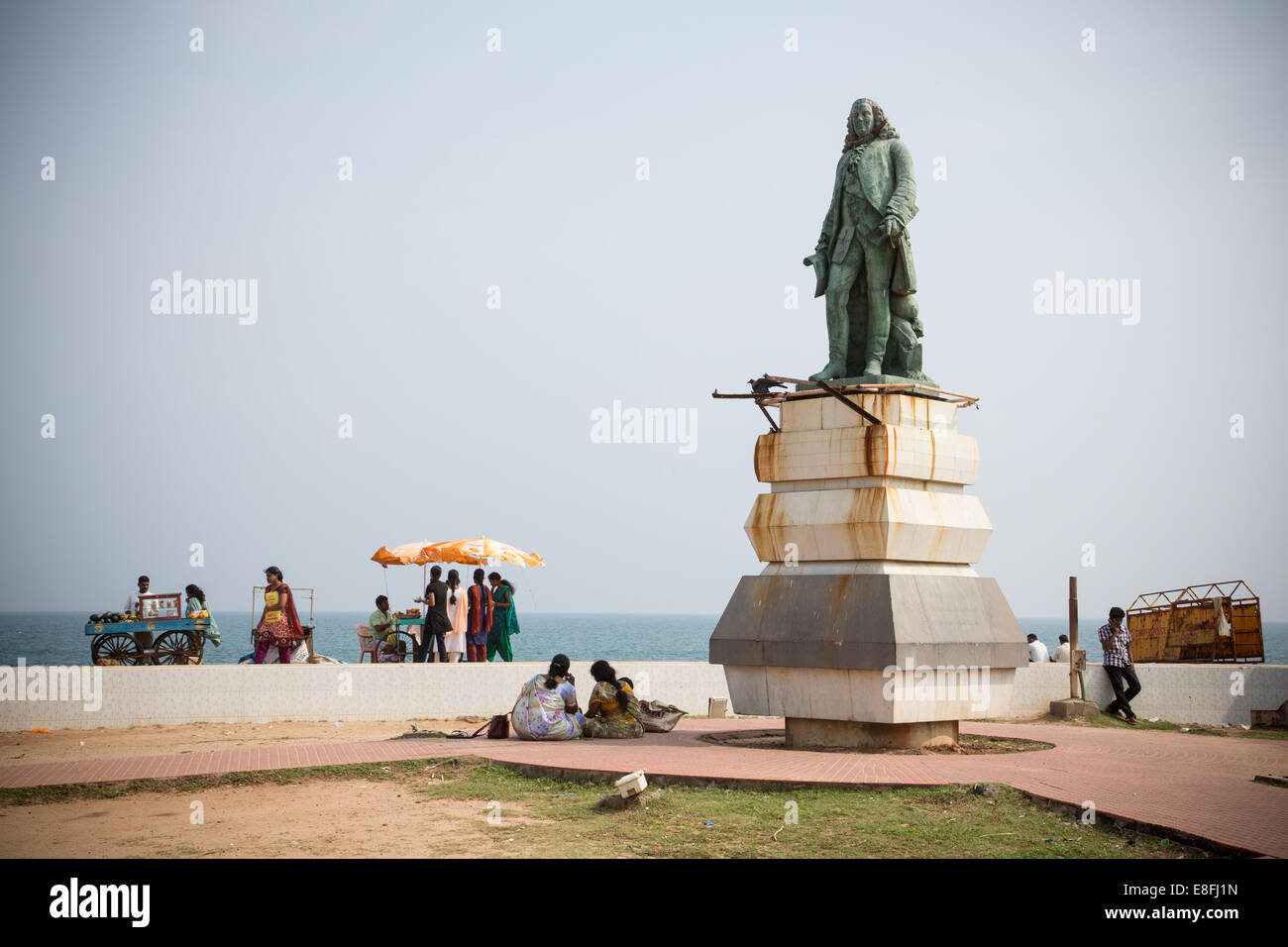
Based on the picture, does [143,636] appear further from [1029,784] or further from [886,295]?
[1029,784]

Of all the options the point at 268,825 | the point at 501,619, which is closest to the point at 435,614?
the point at 501,619

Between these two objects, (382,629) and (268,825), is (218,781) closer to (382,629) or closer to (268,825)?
(268,825)

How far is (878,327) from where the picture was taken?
42.5 feet

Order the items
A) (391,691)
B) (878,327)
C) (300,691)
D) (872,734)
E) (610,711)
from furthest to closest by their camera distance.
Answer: (391,691) → (300,691) → (610,711) → (878,327) → (872,734)

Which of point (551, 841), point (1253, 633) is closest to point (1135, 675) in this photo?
point (1253, 633)

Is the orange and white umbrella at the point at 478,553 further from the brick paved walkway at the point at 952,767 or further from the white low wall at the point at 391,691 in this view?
the brick paved walkway at the point at 952,767

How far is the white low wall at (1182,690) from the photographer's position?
17156mm

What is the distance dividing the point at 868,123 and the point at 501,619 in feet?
34.5

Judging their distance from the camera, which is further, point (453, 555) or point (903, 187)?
point (453, 555)

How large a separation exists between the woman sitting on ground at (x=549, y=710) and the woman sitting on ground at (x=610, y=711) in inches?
8.2

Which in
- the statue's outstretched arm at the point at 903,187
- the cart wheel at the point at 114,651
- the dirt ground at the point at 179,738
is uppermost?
the statue's outstretched arm at the point at 903,187

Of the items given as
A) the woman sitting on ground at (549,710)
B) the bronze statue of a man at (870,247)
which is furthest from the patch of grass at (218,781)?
the bronze statue of a man at (870,247)
